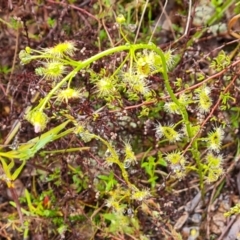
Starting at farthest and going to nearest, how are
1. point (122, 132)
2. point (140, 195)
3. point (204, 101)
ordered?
point (122, 132) < point (140, 195) < point (204, 101)

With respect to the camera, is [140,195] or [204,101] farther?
[140,195]

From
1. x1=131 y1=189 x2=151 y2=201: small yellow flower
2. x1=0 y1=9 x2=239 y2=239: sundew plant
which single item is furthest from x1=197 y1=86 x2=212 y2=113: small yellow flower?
x1=131 y1=189 x2=151 y2=201: small yellow flower

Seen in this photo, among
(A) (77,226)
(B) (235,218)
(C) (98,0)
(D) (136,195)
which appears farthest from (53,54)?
(B) (235,218)

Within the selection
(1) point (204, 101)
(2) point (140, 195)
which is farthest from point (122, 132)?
(1) point (204, 101)

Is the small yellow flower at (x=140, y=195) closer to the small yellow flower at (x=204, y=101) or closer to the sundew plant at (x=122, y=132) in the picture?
the sundew plant at (x=122, y=132)

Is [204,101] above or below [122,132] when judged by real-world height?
above

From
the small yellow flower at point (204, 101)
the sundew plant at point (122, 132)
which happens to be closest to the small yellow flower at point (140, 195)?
the sundew plant at point (122, 132)

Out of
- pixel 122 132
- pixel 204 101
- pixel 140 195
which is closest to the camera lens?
pixel 204 101

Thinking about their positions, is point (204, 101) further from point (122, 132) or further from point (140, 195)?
point (122, 132)

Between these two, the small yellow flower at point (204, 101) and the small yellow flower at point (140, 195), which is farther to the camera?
the small yellow flower at point (140, 195)

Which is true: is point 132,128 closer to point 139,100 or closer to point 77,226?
point 139,100
